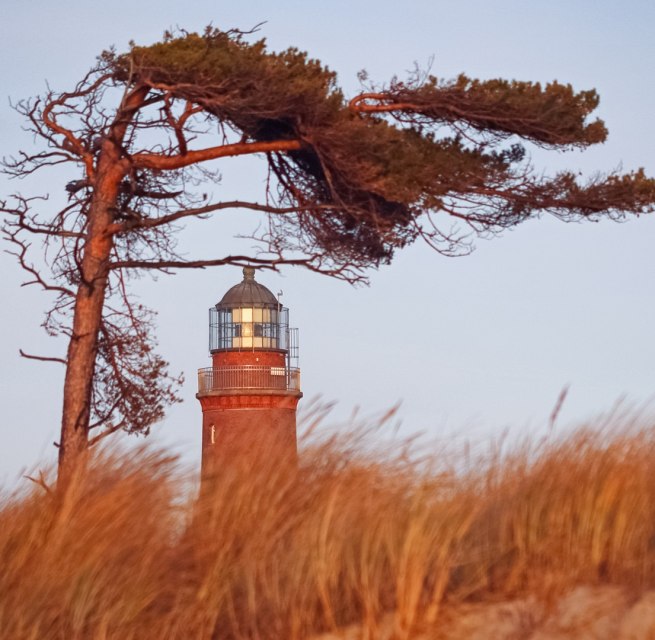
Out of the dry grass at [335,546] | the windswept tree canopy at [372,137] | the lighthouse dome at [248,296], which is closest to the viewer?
the dry grass at [335,546]

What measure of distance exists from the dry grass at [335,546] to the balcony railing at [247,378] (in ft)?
59.2

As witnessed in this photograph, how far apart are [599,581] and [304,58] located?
6.22 m

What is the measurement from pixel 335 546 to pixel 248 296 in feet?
61.9

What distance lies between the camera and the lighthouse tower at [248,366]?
81.0ft

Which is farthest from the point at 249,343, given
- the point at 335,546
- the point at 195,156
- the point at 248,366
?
the point at 335,546

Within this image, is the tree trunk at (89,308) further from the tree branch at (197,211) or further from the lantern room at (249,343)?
the lantern room at (249,343)

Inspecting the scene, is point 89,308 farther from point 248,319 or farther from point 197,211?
point 248,319

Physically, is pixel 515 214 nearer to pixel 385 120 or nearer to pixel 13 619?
pixel 385 120

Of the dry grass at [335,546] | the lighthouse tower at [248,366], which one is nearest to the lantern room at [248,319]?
the lighthouse tower at [248,366]

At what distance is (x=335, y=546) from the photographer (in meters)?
5.95

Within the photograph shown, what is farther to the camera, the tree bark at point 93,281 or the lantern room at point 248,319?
the lantern room at point 248,319

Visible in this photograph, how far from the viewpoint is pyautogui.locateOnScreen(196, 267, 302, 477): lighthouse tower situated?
24688 millimetres

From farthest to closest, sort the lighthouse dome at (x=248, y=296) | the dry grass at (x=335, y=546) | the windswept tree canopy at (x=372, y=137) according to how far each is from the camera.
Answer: the lighthouse dome at (x=248, y=296), the windswept tree canopy at (x=372, y=137), the dry grass at (x=335, y=546)

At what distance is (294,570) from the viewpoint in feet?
19.5
